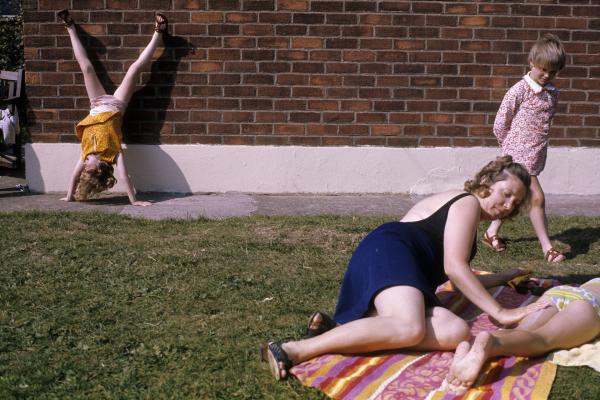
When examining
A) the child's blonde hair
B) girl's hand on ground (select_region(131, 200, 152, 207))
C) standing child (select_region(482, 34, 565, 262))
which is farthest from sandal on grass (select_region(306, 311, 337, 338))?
girl's hand on ground (select_region(131, 200, 152, 207))

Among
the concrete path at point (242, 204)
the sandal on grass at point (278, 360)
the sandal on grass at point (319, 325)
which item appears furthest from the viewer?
the concrete path at point (242, 204)

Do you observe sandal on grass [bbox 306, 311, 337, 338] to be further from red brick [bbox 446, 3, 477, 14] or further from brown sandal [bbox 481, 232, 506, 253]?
red brick [bbox 446, 3, 477, 14]

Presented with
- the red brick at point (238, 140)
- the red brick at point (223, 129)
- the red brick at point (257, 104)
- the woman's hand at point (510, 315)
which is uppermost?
the red brick at point (257, 104)

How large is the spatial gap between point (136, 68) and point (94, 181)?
104cm

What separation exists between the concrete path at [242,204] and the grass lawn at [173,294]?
30cm

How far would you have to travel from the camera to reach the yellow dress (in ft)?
21.8

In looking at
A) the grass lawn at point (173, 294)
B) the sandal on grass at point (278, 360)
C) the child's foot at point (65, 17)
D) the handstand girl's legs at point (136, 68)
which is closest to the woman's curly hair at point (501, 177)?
the grass lawn at point (173, 294)

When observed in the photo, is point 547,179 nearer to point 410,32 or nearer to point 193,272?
point 410,32

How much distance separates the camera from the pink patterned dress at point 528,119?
18.0 ft

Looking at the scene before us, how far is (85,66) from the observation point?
673 centimetres

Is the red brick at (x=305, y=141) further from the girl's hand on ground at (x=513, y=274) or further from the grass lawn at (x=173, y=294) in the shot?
the girl's hand on ground at (x=513, y=274)

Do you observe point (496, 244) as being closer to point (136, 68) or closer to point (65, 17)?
point (136, 68)

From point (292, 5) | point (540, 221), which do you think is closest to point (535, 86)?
point (540, 221)

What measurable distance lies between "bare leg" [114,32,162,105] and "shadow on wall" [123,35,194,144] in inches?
5.1
